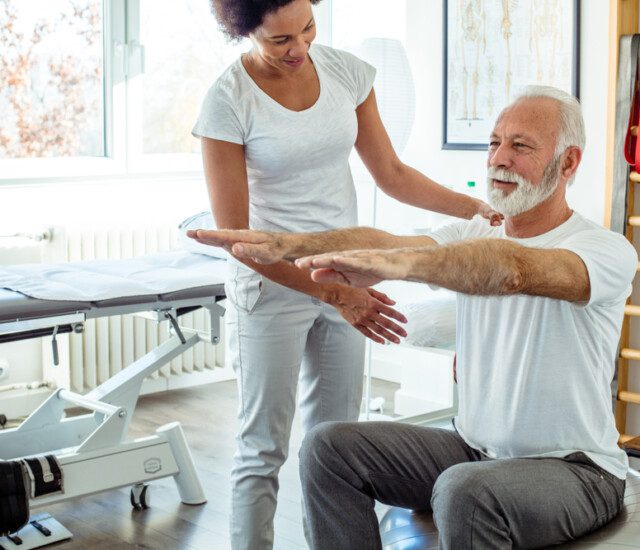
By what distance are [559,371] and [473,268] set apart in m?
0.36

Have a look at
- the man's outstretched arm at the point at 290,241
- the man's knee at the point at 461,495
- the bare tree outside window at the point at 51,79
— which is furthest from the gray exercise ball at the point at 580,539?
the bare tree outside window at the point at 51,79

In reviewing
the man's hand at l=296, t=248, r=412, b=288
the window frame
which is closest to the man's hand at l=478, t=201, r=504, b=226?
the man's hand at l=296, t=248, r=412, b=288

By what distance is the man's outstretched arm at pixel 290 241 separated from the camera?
157 centimetres

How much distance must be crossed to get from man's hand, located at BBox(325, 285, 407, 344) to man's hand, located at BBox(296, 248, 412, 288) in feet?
1.60

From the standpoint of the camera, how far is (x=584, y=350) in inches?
67.3

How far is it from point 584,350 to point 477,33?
2.36 metres

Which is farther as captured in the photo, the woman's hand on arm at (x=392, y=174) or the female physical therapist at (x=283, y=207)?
the woman's hand on arm at (x=392, y=174)

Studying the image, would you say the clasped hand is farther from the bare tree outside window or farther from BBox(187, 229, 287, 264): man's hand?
the bare tree outside window

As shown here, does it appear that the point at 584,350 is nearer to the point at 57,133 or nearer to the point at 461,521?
the point at 461,521

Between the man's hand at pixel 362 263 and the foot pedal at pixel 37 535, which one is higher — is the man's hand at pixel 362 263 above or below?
above

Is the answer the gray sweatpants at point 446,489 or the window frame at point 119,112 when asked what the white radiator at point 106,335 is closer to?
the window frame at point 119,112

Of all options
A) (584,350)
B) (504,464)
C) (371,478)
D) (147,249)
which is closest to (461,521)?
(504,464)

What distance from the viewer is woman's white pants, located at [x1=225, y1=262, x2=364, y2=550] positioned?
2.04 m

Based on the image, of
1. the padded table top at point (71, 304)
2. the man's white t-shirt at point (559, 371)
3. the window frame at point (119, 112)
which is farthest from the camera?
the window frame at point (119, 112)
